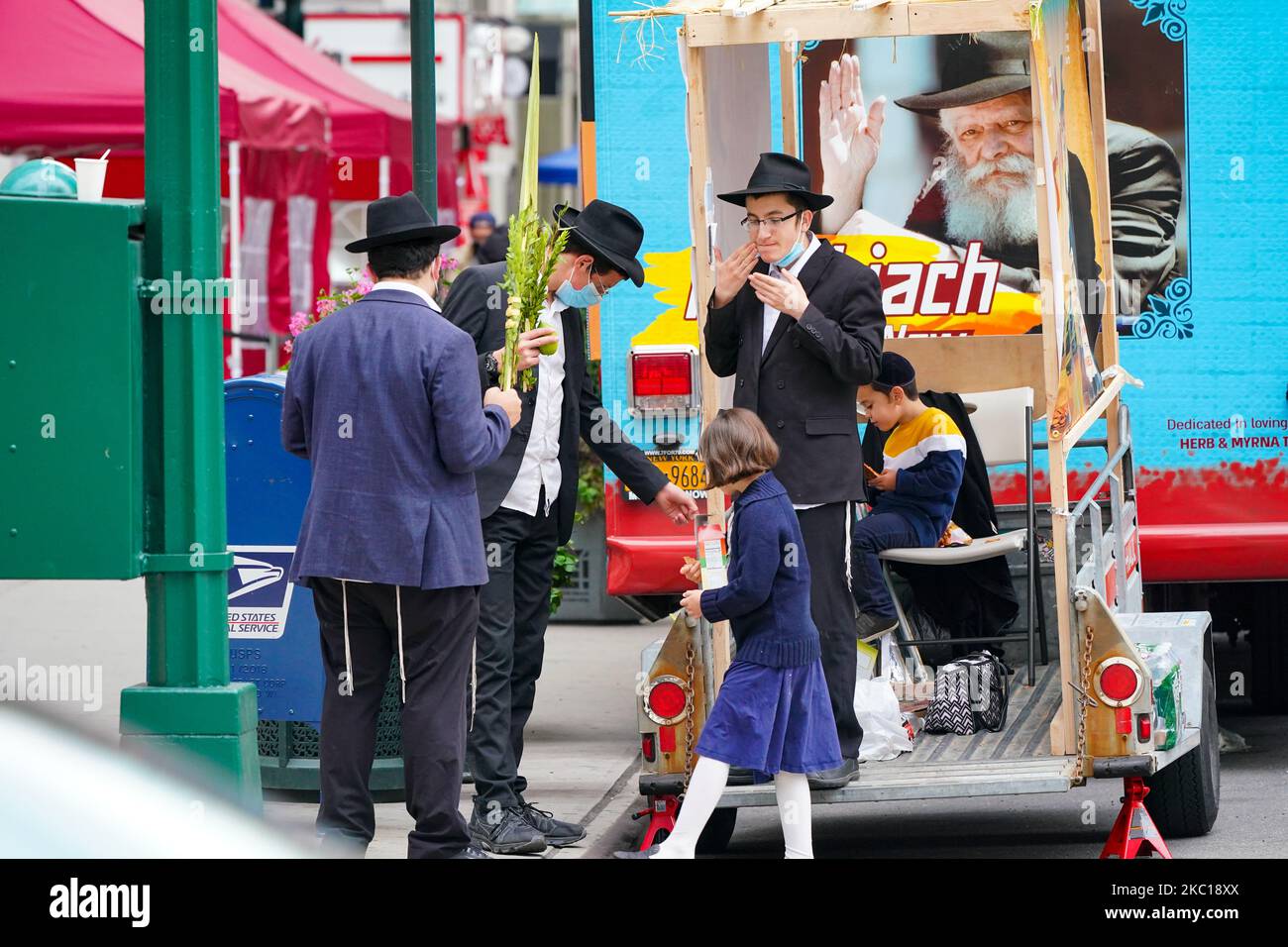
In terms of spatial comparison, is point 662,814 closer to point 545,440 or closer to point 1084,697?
point 545,440

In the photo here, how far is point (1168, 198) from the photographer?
823cm

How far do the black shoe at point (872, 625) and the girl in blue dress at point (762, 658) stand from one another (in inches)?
62.2

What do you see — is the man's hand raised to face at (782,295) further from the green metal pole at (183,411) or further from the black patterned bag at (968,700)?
the black patterned bag at (968,700)

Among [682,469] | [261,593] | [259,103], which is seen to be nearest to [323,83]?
[259,103]

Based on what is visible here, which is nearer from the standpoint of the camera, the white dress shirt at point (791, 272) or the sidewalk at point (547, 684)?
the white dress shirt at point (791, 272)

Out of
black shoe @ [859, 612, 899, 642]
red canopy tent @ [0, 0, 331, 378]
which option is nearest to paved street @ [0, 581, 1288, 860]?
black shoe @ [859, 612, 899, 642]

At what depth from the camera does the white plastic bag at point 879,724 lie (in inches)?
258

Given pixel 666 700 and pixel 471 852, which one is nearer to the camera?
pixel 471 852

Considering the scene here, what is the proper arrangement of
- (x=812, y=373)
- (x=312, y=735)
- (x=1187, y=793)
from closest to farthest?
(x=812, y=373), (x=1187, y=793), (x=312, y=735)

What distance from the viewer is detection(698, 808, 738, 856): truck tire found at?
6889 mm

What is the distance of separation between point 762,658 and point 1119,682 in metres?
1.21

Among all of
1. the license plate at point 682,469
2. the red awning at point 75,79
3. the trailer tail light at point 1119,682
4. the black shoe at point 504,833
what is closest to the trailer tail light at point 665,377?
the license plate at point 682,469

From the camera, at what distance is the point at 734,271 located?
6.11m

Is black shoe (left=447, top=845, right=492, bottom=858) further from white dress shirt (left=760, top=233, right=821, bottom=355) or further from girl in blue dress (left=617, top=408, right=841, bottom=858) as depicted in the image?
white dress shirt (left=760, top=233, right=821, bottom=355)
